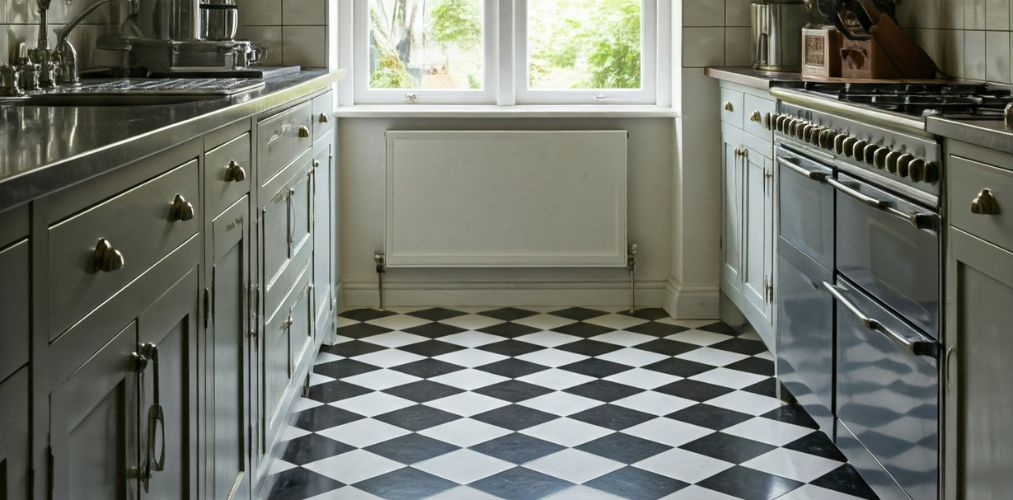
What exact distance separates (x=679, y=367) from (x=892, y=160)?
175 centimetres

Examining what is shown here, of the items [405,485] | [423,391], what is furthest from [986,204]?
[423,391]

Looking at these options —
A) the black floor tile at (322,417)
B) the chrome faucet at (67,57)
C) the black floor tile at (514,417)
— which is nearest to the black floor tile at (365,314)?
the black floor tile at (322,417)

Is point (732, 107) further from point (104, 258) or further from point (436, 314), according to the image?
point (104, 258)

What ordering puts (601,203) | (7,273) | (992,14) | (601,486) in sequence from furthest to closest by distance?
(601,203) → (992,14) → (601,486) → (7,273)

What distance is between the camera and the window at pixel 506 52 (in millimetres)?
4898

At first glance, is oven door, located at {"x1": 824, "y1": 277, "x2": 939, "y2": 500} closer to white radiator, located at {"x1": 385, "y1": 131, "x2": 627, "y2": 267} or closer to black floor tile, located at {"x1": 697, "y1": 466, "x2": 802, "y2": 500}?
black floor tile, located at {"x1": 697, "y1": 466, "x2": 802, "y2": 500}

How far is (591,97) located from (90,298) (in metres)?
3.77

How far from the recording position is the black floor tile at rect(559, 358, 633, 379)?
3.86m

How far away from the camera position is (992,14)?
10.7 ft

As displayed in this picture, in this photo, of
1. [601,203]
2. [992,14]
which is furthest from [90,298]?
[601,203]

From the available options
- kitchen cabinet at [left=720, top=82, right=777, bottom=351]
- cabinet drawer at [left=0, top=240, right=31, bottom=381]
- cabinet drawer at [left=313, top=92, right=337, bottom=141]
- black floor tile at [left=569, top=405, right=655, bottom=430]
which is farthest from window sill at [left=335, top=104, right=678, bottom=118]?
cabinet drawer at [left=0, top=240, right=31, bottom=381]

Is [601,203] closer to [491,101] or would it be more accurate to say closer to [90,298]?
[491,101]

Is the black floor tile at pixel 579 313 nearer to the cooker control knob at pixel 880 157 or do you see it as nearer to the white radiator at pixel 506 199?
the white radiator at pixel 506 199

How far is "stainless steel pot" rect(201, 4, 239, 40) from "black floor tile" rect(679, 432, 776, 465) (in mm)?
1825
